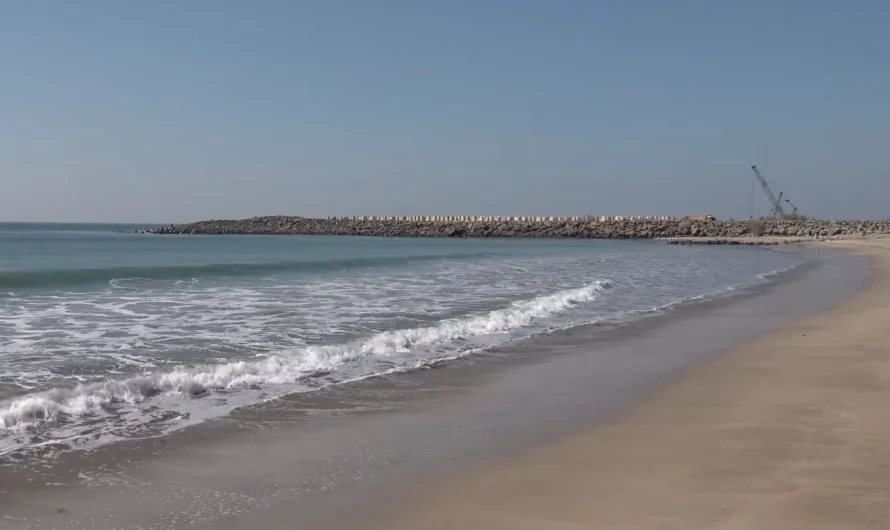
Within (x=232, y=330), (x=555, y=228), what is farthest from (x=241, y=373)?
(x=555, y=228)

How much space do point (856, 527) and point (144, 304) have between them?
45.7 feet

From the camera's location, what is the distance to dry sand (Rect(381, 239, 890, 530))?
3.93 m

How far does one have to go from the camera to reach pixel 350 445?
5.37 m

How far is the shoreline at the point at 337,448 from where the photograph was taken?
4.10 m

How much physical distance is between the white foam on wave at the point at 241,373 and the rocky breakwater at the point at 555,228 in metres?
64.6

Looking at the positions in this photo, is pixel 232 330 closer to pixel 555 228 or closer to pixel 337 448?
pixel 337 448

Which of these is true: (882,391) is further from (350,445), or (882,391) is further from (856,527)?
(350,445)

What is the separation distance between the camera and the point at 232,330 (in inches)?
442

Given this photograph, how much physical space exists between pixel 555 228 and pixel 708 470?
80.5m

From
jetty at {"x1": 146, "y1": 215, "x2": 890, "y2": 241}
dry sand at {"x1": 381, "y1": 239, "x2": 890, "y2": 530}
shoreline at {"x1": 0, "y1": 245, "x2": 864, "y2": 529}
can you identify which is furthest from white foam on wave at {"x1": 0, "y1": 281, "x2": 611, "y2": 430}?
jetty at {"x1": 146, "y1": 215, "x2": 890, "y2": 241}

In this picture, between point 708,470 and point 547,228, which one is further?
point 547,228

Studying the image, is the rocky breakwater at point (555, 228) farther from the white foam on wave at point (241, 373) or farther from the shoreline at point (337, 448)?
the shoreline at point (337, 448)

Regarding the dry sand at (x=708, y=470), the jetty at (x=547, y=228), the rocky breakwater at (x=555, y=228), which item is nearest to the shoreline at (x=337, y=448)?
the dry sand at (x=708, y=470)


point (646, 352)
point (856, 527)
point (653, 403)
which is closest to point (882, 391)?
point (653, 403)
